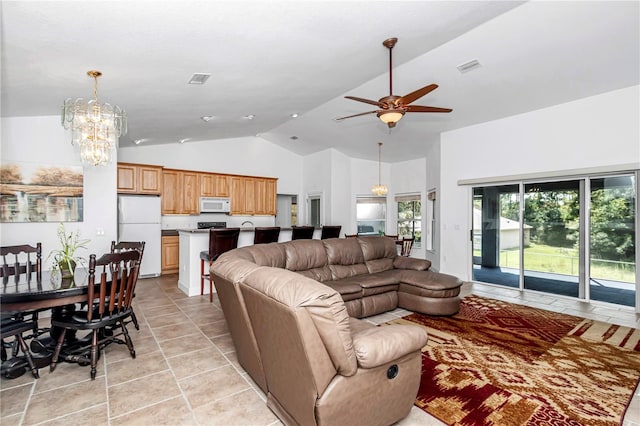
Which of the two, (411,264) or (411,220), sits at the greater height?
(411,220)

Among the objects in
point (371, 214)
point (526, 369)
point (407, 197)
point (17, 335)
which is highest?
point (407, 197)

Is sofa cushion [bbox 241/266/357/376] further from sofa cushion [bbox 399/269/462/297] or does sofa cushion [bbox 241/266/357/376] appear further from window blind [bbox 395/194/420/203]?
window blind [bbox 395/194/420/203]

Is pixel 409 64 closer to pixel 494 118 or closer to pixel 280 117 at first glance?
pixel 494 118

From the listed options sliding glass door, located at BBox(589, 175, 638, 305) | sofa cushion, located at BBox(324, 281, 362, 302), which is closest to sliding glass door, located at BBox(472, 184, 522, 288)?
sliding glass door, located at BBox(589, 175, 638, 305)

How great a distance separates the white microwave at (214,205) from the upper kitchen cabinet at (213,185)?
0.37 ft

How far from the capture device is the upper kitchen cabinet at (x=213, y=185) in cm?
762

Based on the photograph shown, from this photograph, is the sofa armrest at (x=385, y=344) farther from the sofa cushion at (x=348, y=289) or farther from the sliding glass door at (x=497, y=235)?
the sliding glass door at (x=497, y=235)

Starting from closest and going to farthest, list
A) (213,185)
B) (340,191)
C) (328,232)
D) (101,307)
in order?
1. (101,307)
2. (328,232)
3. (213,185)
4. (340,191)

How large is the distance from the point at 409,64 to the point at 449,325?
3405mm

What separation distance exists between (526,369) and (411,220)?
6.33m

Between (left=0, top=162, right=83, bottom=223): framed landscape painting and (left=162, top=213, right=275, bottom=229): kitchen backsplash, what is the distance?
289cm

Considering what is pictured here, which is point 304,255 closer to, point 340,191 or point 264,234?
point 264,234

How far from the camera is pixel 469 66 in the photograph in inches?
159

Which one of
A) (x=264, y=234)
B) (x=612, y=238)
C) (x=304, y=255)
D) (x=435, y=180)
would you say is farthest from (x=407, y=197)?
(x=304, y=255)
